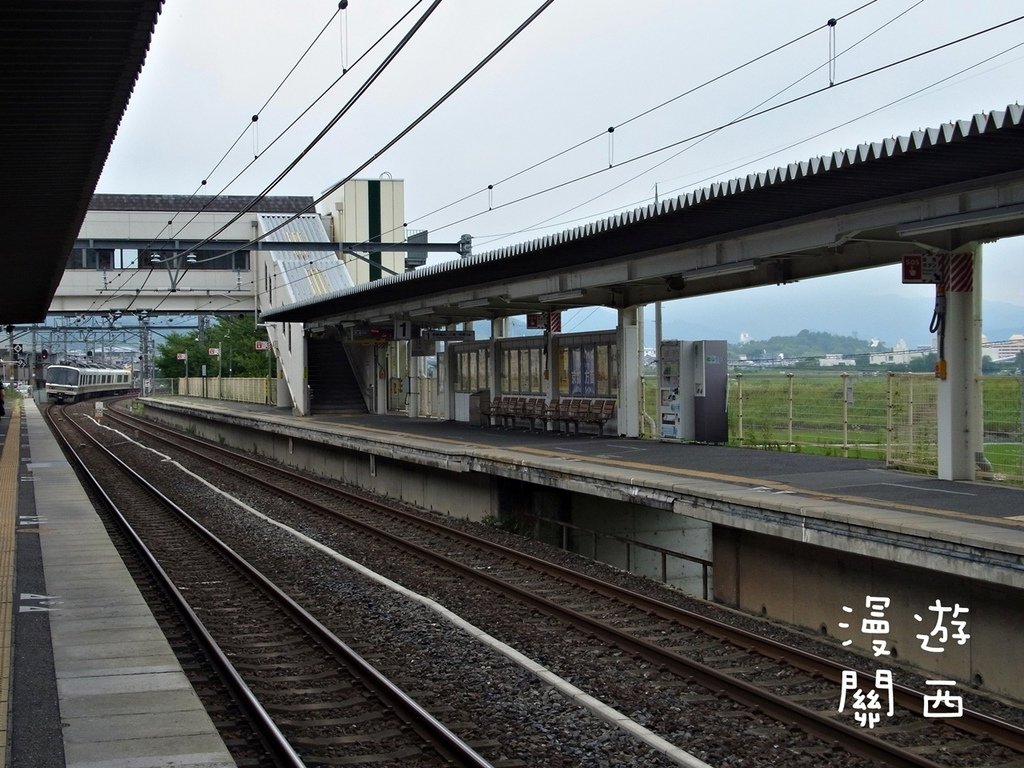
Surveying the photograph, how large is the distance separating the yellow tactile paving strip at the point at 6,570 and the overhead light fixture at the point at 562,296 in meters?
10.8

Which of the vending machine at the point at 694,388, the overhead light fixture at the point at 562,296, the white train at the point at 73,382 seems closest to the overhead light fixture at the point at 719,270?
the vending machine at the point at 694,388

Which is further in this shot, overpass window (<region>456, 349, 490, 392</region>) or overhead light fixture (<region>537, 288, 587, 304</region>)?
overpass window (<region>456, 349, 490, 392</region>)

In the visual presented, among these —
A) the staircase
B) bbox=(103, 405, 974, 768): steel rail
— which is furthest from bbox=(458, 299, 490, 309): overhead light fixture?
the staircase

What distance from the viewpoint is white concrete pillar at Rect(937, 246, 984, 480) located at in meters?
13.2

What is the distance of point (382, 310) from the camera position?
1255 inches

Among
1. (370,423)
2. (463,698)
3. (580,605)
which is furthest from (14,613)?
(370,423)

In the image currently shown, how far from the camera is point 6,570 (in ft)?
42.3

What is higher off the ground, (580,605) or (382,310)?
(382,310)

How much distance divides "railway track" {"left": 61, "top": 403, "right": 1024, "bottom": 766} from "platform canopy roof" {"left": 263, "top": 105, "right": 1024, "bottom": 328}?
4985 millimetres

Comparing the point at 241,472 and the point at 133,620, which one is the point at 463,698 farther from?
the point at 241,472

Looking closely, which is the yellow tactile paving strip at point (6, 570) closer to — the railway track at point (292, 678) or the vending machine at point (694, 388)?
the railway track at point (292, 678)

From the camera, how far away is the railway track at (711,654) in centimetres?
726

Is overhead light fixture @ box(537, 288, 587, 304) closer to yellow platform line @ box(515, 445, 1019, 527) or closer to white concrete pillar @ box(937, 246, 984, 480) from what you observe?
yellow platform line @ box(515, 445, 1019, 527)

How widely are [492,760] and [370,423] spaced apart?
2508 centimetres
